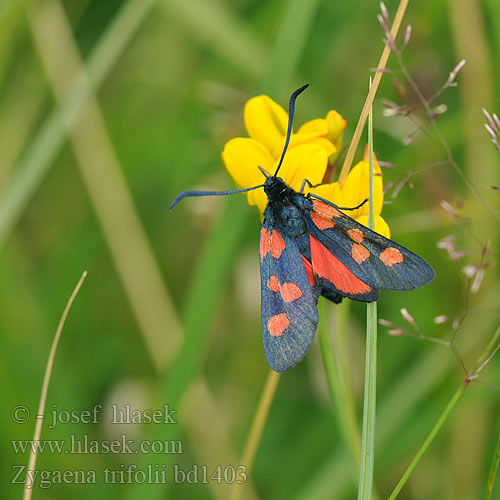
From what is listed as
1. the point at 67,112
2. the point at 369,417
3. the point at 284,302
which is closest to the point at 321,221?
the point at 284,302

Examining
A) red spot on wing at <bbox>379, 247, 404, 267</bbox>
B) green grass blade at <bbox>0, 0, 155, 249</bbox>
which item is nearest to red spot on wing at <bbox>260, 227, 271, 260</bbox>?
red spot on wing at <bbox>379, 247, 404, 267</bbox>

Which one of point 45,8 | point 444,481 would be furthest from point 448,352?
point 45,8

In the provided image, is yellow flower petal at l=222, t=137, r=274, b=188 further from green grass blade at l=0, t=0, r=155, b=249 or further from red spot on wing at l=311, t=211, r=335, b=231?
green grass blade at l=0, t=0, r=155, b=249

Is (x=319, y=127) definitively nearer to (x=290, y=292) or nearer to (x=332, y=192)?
(x=332, y=192)


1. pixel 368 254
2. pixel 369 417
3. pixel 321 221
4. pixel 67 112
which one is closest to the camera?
pixel 369 417

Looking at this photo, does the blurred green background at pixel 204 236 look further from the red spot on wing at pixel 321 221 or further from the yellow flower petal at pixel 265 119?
the red spot on wing at pixel 321 221

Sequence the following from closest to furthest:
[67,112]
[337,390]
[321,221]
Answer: [337,390], [321,221], [67,112]
